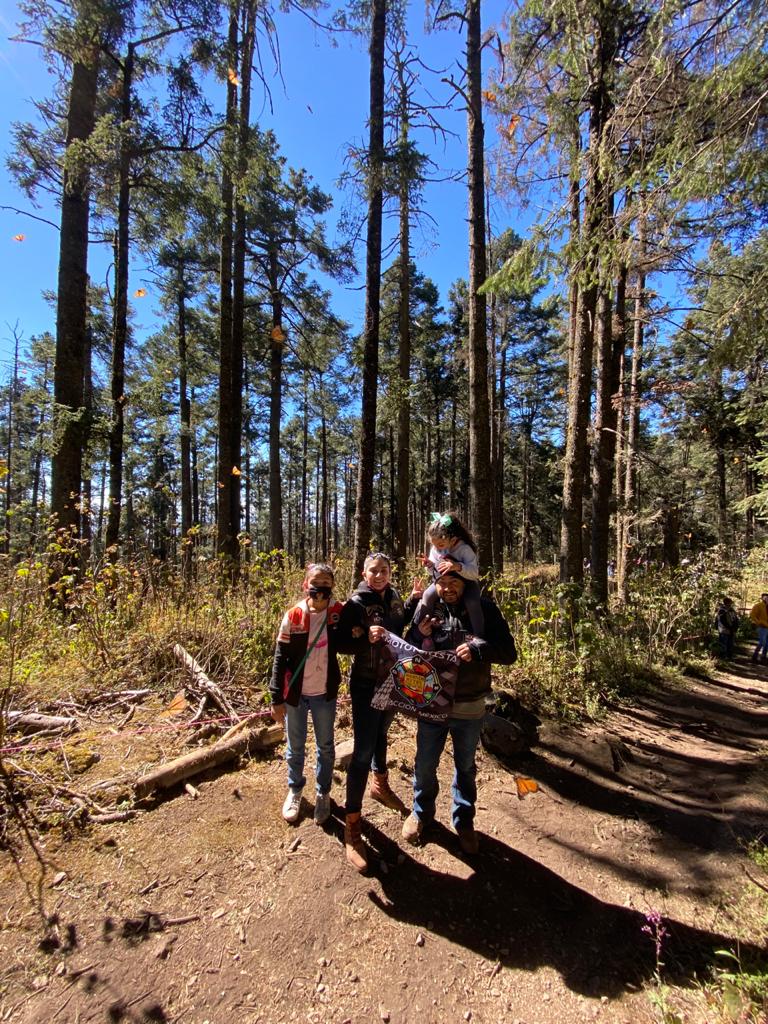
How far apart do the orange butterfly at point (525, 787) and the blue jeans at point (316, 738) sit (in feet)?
5.27

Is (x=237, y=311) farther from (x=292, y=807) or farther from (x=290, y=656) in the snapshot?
(x=292, y=807)

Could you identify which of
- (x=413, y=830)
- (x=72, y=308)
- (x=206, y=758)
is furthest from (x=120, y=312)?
(x=413, y=830)

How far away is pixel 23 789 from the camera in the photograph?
2898 millimetres

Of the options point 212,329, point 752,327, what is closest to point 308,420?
point 212,329

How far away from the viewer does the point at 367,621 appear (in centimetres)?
291

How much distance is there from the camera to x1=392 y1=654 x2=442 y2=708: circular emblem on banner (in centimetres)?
259

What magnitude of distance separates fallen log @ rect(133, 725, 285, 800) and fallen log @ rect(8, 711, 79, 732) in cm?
108

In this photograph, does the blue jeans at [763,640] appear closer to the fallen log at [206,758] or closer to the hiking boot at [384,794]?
the hiking boot at [384,794]

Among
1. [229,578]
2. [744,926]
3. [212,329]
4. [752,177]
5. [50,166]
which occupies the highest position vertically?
[212,329]

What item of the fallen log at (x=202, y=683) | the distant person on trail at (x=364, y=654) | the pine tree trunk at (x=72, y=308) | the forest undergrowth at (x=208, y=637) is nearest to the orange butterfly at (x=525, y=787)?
the forest undergrowth at (x=208, y=637)

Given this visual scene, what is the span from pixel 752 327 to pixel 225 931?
18.3 ft

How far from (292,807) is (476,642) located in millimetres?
1802

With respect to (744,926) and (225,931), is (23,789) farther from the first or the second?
(744,926)

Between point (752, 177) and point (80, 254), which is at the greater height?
point (80, 254)
